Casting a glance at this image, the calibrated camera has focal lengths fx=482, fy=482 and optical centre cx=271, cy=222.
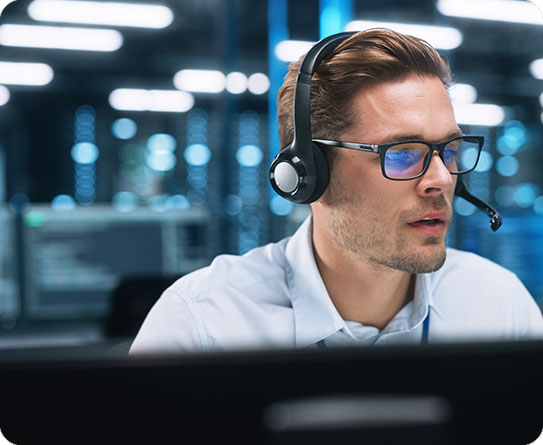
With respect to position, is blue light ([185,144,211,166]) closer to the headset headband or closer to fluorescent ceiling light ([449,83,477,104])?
the headset headband

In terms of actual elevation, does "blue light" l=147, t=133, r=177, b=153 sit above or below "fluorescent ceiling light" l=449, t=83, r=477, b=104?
below

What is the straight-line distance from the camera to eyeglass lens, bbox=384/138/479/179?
57 cm

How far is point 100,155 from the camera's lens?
664 mm

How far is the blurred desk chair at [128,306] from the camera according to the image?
535mm

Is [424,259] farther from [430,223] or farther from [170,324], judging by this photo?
[170,324]

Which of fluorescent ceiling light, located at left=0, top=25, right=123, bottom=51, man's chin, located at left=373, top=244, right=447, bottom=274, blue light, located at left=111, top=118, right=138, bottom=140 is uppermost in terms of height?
fluorescent ceiling light, located at left=0, top=25, right=123, bottom=51

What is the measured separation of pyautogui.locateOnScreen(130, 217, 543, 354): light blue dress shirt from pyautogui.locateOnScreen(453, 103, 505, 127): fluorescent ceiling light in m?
0.18

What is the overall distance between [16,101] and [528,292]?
72 centimetres

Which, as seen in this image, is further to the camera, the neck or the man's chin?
the neck

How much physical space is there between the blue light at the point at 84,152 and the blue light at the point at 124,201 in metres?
0.06

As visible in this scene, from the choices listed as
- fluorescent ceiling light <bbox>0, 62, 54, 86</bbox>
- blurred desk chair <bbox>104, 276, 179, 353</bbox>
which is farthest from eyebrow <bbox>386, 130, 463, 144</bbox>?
fluorescent ceiling light <bbox>0, 62, 54, 86</bbox>

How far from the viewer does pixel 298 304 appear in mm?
675

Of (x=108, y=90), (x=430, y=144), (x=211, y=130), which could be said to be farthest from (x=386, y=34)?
(x=108, y=90)

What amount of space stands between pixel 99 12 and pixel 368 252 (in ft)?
1.49
